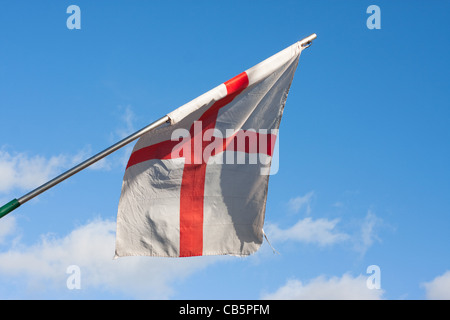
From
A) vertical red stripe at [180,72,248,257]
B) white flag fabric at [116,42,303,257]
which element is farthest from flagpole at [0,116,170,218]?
vertical red stripe at [180,72,248,257]

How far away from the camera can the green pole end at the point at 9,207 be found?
926 centimetres

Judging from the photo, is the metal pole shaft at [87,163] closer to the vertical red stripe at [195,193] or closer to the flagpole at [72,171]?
the flagpole at [72,171]

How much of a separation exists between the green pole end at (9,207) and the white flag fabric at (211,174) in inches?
101

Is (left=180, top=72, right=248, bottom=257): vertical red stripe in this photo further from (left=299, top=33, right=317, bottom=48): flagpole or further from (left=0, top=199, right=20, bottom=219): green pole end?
(left=0, top=199, right=20, bottom=219): green pole end

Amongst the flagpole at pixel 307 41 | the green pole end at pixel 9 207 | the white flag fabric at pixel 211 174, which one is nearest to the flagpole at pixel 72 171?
Answer: the green pole end at pixel 9 207

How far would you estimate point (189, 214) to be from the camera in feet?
38.9

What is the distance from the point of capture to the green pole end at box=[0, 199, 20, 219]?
9.26 meters

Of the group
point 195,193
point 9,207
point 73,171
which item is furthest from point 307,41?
point 9,207

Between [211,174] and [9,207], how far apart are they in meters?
4.28
